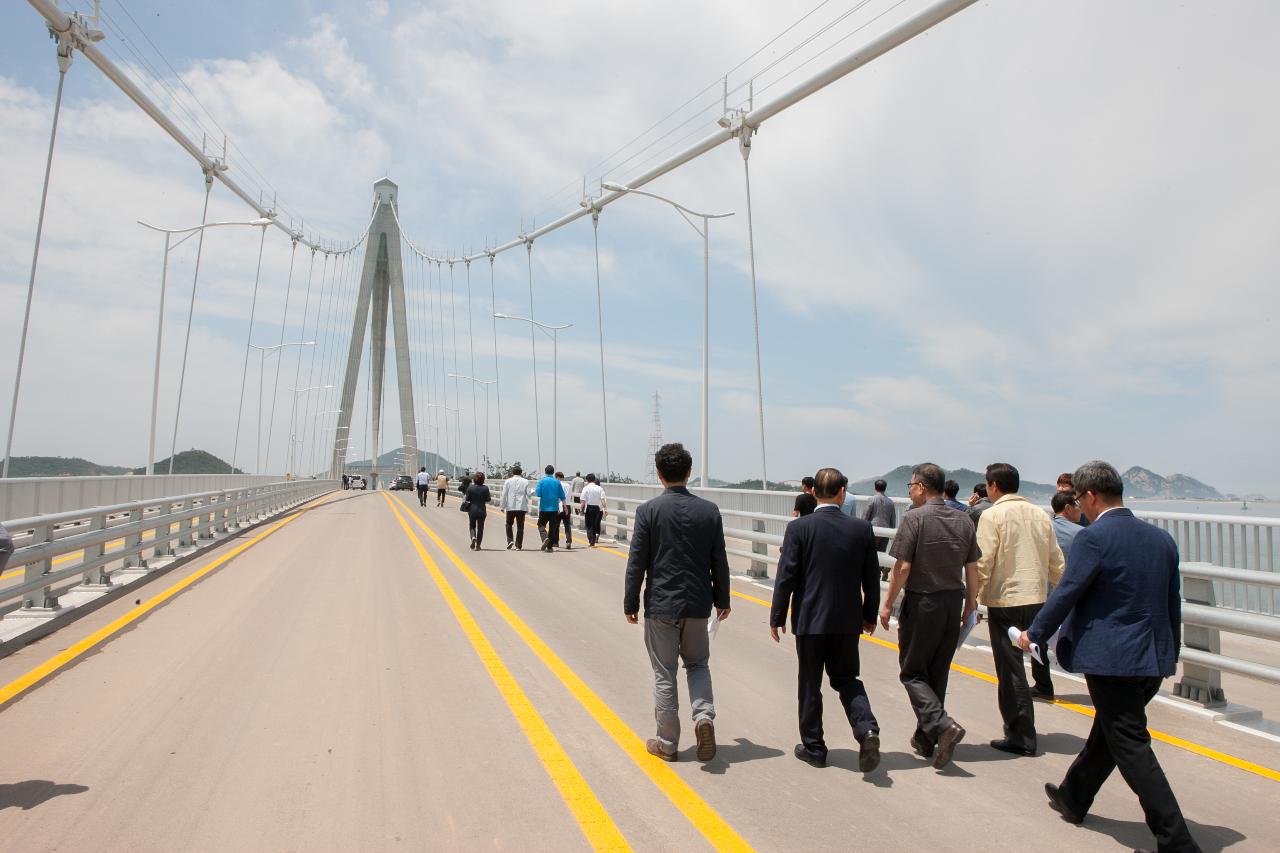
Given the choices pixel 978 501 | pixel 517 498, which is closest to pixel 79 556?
pixel 517 498

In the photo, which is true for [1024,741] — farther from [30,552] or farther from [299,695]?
[30,552]

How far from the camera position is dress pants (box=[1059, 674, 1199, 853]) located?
3734mm

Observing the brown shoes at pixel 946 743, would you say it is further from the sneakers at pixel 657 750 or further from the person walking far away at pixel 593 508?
the person walking far away at pixel 593 508

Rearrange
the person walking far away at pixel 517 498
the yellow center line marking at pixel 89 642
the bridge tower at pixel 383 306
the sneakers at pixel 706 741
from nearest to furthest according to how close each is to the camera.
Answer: the sneakers at pixel 706 741, the yellow center line marking at pixel 89 642, the person walking far away at pixel 517 498, the bridge tower at pixel 383 306

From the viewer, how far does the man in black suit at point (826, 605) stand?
4.96 metres

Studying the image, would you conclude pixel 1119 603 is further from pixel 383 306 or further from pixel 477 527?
pixel 383 306

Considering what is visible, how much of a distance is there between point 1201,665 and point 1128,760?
3229mm

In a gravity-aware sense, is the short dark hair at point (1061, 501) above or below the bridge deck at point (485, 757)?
above

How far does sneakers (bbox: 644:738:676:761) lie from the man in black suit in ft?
2.36

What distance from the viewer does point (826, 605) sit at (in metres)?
4.98

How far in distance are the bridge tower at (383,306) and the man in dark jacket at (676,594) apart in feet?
230

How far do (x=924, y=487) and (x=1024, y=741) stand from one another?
156cm

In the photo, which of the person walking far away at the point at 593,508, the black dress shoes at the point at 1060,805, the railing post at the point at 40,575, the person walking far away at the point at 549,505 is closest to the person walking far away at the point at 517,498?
the person walking far away at the point at 549,505

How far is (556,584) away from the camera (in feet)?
41.7
